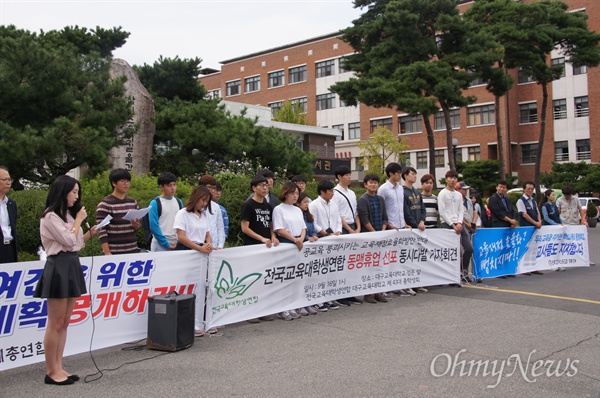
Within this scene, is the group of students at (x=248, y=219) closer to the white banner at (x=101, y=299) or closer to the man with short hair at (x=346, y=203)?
the man with short hair at (x=346, y=203)

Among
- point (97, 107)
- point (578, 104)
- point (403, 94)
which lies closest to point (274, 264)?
point (97, 107)

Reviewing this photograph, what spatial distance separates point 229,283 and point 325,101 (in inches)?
2431

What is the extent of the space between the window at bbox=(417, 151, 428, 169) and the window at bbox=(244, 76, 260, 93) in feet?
81.4

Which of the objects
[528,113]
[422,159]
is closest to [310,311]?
[528,113]

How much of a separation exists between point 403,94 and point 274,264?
2320 cm

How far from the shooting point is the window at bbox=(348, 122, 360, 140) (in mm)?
64125

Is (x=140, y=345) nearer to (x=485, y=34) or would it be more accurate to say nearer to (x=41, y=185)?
(x=41, y=185)

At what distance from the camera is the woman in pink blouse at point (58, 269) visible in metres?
4.71

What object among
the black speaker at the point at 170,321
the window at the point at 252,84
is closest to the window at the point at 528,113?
the window at the point at 252,84

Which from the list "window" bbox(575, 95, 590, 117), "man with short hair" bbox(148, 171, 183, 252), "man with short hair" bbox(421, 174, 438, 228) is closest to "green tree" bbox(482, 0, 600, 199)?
"window" bbox(575, 95, 590, 117)

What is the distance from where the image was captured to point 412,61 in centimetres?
3133

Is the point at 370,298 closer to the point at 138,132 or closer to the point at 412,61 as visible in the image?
the point at 138,132

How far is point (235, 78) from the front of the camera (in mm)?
75875

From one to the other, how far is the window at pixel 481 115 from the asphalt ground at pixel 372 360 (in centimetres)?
4910
